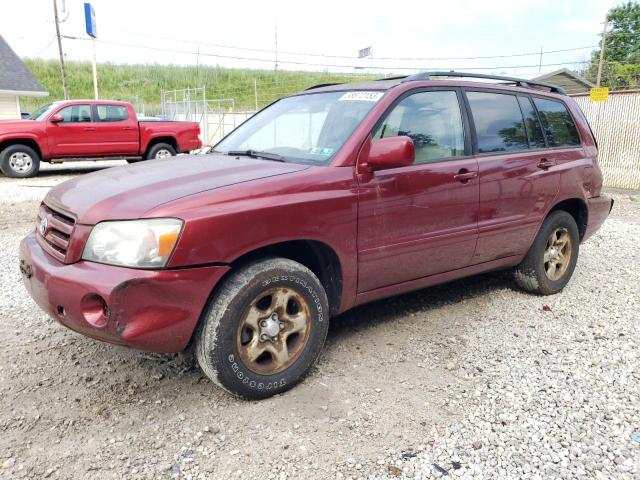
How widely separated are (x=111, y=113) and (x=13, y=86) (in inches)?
432

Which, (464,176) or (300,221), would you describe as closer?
(300,221)

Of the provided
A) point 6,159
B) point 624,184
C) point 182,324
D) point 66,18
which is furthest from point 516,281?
point 66,18

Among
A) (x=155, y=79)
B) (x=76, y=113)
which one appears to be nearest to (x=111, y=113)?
(x=76, y=113)

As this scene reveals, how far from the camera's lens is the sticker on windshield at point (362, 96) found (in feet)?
11.4

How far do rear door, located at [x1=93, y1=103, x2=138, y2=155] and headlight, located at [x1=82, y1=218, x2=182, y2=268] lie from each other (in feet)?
37.4

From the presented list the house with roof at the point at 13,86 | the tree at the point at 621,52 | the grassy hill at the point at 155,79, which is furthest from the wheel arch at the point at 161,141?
the tree at the point at 621,52

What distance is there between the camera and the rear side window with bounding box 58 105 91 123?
1243cm

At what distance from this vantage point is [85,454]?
2.47m

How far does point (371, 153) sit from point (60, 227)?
5.79ft

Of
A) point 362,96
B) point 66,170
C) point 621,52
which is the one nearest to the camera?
point 362,96

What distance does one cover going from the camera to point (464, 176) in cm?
369

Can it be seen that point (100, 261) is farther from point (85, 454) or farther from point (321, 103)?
point (321, 103)

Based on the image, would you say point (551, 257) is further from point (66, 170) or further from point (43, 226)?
point (66, 170)

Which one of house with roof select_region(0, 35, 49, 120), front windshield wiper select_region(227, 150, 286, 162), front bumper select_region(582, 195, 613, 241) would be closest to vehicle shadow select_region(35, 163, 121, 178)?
house with roof select_region(0, 35, 49, 120)
